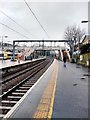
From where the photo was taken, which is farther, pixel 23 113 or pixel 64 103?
pixel 64 103

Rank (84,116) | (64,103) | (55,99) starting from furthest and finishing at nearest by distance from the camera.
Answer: (55,99) < (64,103) < (84,116)

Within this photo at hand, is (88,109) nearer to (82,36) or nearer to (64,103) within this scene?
(64,103)

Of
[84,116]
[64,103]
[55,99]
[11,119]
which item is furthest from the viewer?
[55,99]

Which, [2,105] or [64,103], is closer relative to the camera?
[64,103]

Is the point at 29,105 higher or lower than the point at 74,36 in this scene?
lower

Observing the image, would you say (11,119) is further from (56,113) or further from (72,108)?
(72,108)

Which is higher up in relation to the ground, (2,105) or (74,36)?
(74,36)

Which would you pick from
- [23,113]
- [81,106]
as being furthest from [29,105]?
[81,106]

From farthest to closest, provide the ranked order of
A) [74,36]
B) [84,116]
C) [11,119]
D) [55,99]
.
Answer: [74,36] → [55,99] → [84,116] → [11,119]

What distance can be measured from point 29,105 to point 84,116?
230 cm

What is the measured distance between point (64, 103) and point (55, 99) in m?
0.79

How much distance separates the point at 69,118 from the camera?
7273 millimetres

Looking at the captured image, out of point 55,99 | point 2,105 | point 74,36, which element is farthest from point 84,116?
point 74,36

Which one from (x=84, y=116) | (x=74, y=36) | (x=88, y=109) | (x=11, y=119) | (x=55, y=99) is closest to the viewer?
(x=11, y=119)
